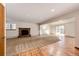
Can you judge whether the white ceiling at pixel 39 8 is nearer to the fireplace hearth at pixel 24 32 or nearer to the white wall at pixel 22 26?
the white wall at pixel 22 26

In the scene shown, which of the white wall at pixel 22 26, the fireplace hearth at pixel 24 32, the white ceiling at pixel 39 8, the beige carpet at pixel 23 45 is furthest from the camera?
the fireplace hearth at pixel 24 32

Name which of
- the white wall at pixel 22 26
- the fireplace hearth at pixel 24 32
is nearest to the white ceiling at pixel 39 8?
the white wall at pixel 22 26

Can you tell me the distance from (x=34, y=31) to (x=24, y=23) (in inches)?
83.5

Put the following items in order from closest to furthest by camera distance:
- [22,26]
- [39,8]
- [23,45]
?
[39,8]
[23,45]
[22,26]

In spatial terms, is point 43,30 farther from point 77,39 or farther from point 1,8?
point 1,8

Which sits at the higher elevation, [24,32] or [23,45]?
[24,32]

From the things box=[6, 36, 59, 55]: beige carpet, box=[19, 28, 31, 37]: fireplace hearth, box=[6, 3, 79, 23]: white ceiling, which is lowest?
box=[6, 36, 59, 55]: beige carpet

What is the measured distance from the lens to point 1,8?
10.6 ft

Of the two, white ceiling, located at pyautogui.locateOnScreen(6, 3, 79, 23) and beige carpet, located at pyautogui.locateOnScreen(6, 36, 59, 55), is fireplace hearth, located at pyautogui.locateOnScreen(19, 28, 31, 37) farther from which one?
white ceiling, located at pyautogui.locateOnScreen(6, 3, 79, 23)

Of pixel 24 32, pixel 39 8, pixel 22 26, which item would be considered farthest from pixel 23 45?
pixel 24 32

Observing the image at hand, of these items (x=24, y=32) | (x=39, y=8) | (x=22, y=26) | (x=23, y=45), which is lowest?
(x=23, y=45)

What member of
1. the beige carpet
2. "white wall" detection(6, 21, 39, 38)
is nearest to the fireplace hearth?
"white wall" detection(6, 21, 39, 38)

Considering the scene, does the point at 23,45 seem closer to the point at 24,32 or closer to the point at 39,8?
the point at 39,8

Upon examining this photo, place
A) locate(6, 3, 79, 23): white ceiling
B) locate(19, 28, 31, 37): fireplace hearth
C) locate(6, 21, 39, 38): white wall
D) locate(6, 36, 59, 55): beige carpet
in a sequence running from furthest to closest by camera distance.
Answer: locate(19, 28, 31, 37): fireplace hearth → locate(6, 21, 39, 38): white wall → locate(6, 36, 59, 55): beige carpet → locate(6, 3, 79, 23): white ceiling
